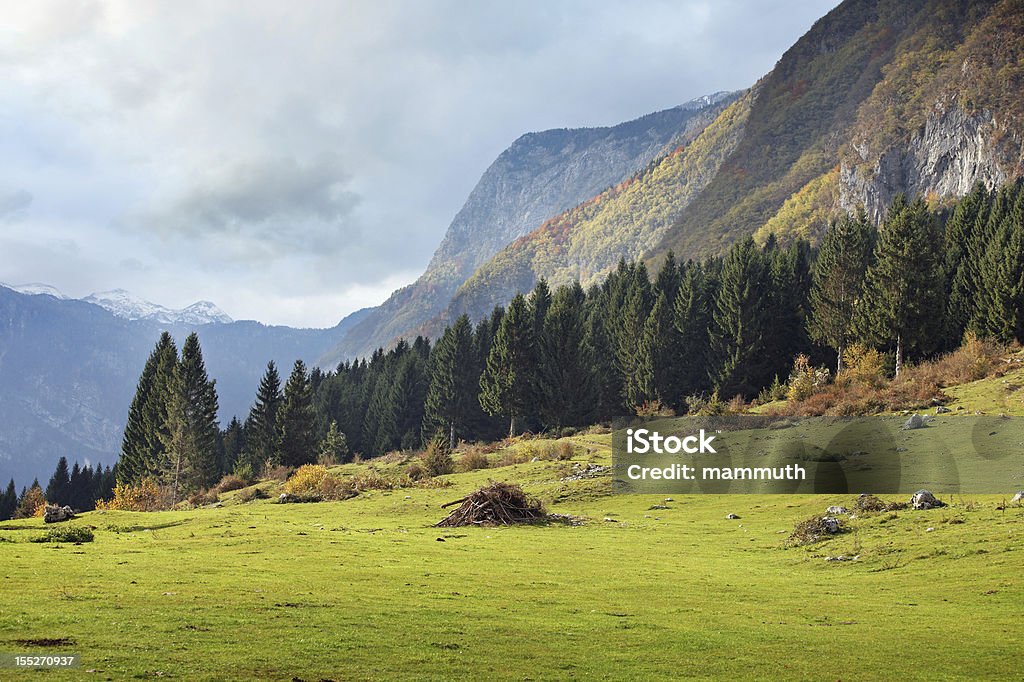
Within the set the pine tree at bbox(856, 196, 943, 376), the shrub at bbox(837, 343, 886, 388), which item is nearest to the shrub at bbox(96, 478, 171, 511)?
the shrub at bbox(837, 343, 886, 388)

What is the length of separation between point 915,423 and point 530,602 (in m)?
31.7

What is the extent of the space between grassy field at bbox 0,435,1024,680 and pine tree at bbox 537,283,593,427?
6255cm

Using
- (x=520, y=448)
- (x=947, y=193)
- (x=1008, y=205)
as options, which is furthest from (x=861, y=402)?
(x=947, y=193)

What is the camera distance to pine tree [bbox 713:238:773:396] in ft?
288

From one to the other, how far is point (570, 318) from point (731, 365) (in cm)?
A: 2084

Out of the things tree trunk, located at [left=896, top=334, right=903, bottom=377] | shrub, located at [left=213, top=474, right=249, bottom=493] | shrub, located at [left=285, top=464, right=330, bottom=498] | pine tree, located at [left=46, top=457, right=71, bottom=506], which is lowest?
pine tree, located at [left=46, top=457, right=71, bottom=506]

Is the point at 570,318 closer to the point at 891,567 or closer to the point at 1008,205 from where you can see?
the point at 1008,205

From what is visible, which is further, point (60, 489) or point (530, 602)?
point (60, 489)

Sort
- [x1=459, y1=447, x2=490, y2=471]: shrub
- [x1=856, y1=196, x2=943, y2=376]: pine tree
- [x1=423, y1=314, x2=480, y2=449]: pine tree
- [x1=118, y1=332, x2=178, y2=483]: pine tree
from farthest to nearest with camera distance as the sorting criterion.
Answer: [x1=423, y1=314, x2=480, y2=449]: pine tree
[x1=118, y1=332, x2=178, y2=483]: pine tree
[x1=856, y1=196, x2=943, y2=376]: pine tree
[x1=459, y1=447, x2=490, y2=471]: shrub

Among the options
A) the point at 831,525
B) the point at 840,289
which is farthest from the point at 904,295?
the point at 831,525

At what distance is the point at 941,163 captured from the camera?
179 m

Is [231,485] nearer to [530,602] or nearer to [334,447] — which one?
[334,447]

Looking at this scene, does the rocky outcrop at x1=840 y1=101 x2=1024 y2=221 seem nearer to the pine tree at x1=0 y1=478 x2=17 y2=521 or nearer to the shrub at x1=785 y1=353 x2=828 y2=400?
the shrub at x1=785 y1=353 x2=828 y2=400

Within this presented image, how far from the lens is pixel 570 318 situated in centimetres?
9712
